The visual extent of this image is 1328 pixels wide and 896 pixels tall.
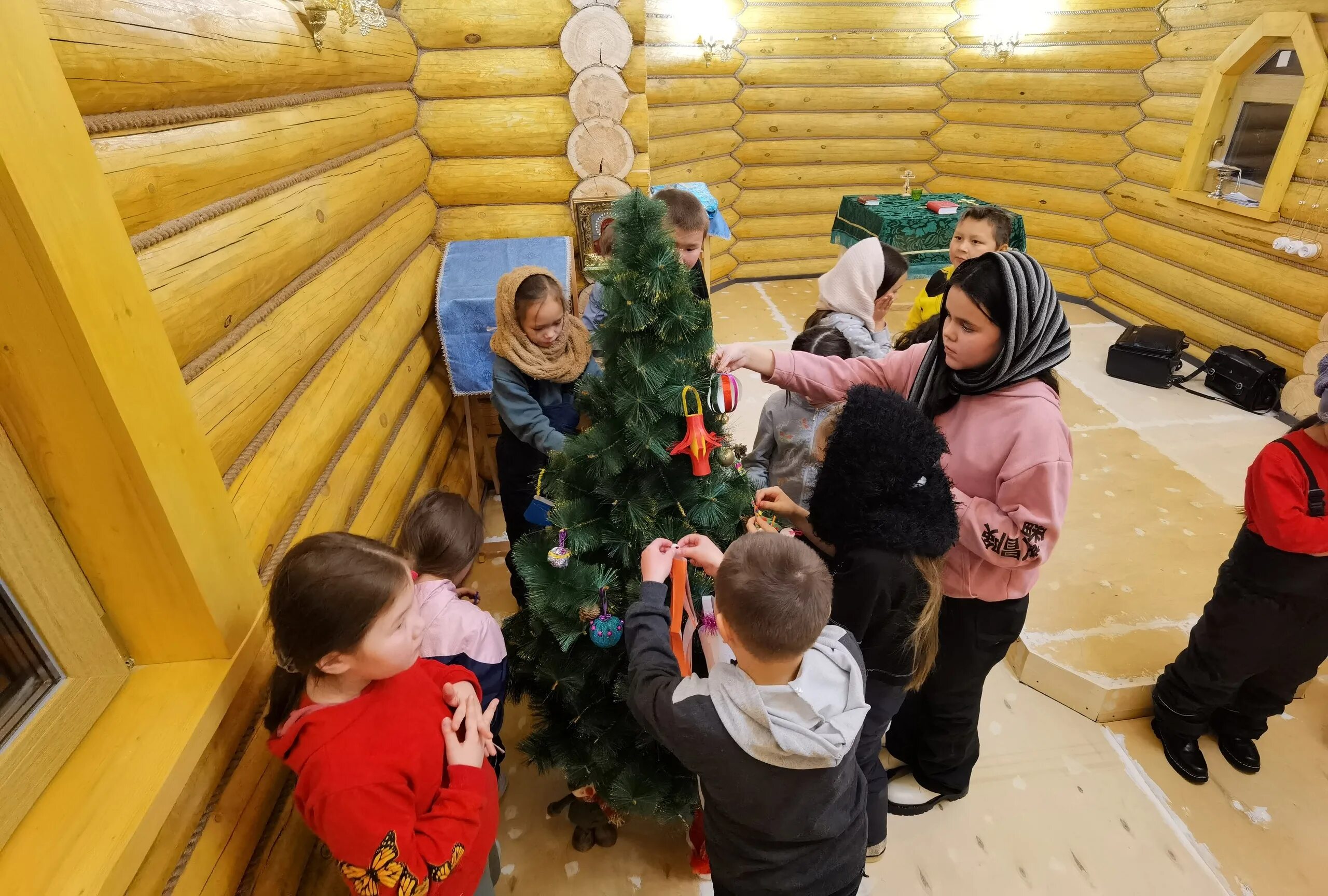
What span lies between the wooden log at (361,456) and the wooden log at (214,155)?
3.29 feet

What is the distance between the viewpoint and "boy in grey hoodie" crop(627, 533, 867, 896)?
5.07ft

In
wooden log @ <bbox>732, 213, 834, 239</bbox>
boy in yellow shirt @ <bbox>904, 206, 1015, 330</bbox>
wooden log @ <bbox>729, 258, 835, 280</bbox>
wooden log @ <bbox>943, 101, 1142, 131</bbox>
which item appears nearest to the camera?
boy in yellow shirt @ <bbox>904, 206, 1015, 330</bbox>

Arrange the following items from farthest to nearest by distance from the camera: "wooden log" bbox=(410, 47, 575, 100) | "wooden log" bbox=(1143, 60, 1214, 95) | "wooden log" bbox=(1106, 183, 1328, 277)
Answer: "wooden log" bbox=(1143, 60, 1214, 95), "wooden log" bbox=(1106, 183, 1328, 277), "wooden log" bbox=(410, 47, 575, 100)

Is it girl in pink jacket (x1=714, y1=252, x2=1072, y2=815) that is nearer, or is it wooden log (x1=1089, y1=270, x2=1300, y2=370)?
girl in pink jacket (x1=714, y1=252, x2=1072, y2=815)

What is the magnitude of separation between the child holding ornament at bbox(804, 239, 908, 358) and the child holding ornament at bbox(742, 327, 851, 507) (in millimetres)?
192

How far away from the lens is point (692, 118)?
816 cm

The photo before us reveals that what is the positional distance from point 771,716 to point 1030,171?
9.63m

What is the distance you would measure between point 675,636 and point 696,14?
8.14 meters

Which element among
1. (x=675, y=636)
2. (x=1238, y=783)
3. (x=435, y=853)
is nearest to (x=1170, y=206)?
(x=1238, y=783)

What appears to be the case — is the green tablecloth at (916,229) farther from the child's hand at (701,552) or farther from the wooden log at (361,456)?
the child's hand at (701,552)

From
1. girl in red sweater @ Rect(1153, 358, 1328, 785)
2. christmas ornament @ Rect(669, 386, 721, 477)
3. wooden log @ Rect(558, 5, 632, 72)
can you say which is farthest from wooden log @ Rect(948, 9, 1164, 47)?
christmas ornament @ Rect(669, 386, 721, 477)

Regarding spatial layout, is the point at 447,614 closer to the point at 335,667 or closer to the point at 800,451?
the point at 335,667

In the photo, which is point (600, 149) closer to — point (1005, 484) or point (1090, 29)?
point (1005, 484)

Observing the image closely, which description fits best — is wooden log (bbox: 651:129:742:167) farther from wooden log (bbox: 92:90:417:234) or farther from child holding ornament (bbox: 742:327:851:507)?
child holding ornament (bbox: 742:327:851:507)
